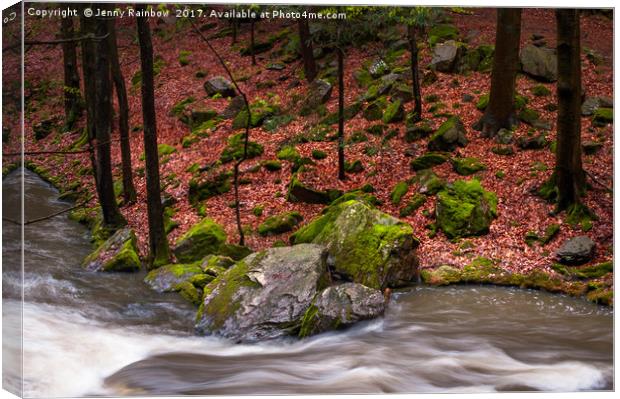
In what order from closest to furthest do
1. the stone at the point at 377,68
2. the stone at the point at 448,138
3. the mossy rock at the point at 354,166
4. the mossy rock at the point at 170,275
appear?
the mossy rock at the point at 170,275 < the mossy rock at the point at 354,166 < the stone at the point at 448,138 < the stone at the point at 377,68

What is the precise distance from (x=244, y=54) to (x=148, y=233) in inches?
190

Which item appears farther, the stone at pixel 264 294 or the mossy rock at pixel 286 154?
the mossy rock at pixel 286 154

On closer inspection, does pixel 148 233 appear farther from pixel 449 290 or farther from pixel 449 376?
pixel 449 376

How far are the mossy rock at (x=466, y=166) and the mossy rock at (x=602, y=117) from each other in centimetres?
227

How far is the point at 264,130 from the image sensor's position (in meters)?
11.0

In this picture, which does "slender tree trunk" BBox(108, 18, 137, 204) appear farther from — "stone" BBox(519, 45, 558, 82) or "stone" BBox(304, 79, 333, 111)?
"stone" BBox(519, 45, 558, 82)

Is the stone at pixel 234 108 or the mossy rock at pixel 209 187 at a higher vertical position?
the stone at pixel 234 108

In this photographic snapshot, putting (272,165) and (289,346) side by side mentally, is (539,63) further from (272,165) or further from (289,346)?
(289,346)

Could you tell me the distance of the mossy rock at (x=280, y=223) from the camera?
911cm

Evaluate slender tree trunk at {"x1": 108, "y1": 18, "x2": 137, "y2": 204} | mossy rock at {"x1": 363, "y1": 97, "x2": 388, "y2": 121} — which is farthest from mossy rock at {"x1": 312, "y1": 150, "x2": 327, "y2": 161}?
slender tree trunk at {"x1": 108, "y1": 18, "x2": 137, "y2": 204}

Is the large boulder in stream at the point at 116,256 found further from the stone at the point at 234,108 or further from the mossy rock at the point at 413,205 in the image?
the mossy rock at the point at 413,205

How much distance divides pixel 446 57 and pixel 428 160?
3.94m

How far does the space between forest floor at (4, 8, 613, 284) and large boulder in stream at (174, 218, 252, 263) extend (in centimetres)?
28

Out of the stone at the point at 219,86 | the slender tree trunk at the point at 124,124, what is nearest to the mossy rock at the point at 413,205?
the slender tree trunk at the point at 124,124
